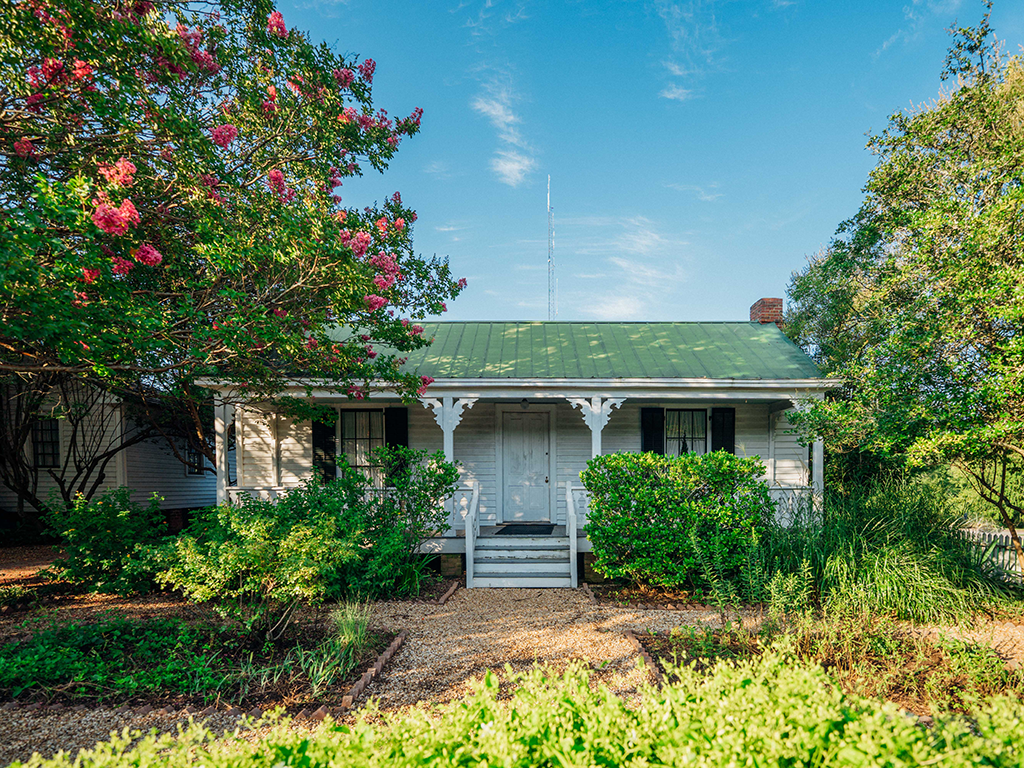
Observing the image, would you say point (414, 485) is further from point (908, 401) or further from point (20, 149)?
point (908, 401)

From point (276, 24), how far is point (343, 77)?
90 cm

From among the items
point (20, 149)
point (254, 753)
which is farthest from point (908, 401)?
point (20, 149)

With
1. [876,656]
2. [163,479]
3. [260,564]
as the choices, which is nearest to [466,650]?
[260,564]

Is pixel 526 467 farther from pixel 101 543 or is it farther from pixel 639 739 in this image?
pixel 639 739

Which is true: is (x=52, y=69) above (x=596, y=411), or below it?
above

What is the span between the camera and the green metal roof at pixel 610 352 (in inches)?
379

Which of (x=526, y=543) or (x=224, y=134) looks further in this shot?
(x=526, y=543)

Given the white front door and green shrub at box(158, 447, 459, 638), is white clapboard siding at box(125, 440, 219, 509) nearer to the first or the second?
green shrub at box(158, 447, 459, 638)

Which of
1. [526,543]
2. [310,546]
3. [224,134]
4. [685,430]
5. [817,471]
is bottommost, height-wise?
[526,543]

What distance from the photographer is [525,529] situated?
32.5 feet

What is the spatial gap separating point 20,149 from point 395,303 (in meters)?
4.43

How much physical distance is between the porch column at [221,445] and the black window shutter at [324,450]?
64.8 inches

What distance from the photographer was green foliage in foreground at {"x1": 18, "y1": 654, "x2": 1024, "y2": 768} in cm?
174

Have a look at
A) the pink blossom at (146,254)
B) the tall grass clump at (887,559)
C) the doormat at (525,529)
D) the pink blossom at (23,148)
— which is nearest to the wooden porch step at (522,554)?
the doormat at (525,529)
